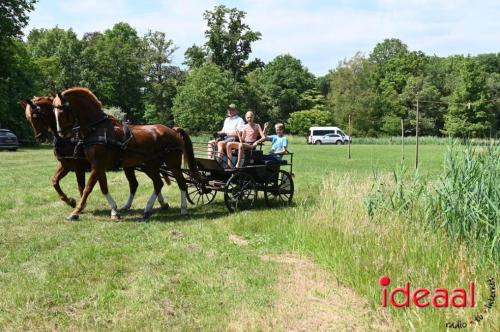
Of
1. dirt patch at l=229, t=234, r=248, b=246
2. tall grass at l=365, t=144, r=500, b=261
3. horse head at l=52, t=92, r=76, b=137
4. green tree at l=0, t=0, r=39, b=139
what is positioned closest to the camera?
tall grass at l=365, t=144, r=500, b=261

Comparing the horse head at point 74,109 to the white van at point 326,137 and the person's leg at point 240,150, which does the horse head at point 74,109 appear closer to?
the person's leg at point 240,150

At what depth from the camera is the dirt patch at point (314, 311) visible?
4.30 meters

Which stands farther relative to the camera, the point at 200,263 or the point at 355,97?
the point at 355,97

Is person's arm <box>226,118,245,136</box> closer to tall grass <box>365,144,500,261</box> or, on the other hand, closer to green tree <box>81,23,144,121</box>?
tall grass <box>365,144,500,261</box>

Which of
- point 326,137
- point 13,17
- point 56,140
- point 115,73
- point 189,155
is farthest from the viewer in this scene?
point 115,73

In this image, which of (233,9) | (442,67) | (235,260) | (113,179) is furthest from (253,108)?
(235,260)

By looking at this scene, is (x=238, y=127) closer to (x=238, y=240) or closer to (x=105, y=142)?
(x=105, y=142)

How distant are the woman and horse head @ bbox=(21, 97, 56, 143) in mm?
3110

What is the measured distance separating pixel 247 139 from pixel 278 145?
0.85 metres

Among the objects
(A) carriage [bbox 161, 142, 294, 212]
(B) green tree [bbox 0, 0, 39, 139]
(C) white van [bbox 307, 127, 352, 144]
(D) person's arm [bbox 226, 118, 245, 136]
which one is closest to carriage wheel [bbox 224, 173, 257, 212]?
(A) carriage [bbox 161, 142, 294, 212]

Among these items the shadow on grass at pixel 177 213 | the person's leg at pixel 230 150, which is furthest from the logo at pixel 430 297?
the person's leg at pixel 230 150

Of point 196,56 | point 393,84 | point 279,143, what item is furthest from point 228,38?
point 279,143

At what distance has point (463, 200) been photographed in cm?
610

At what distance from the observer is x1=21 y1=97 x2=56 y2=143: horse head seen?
28.8 feet
